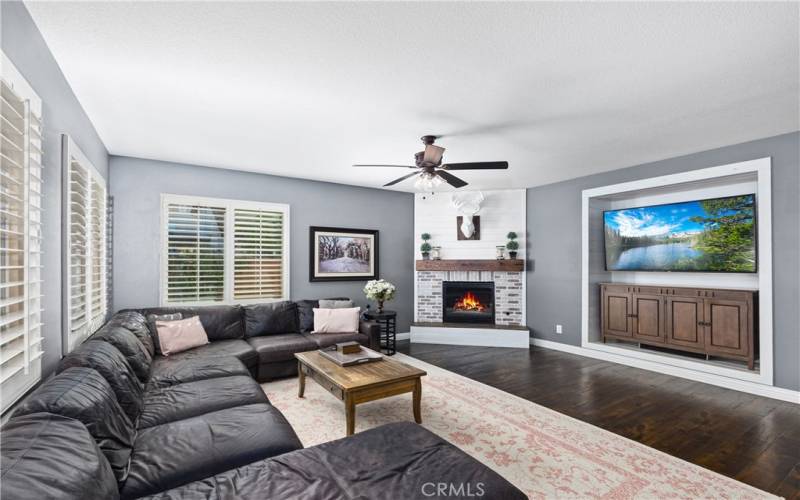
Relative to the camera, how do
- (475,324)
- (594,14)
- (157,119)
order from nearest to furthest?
(594,14) → (157,119) → (475,324)

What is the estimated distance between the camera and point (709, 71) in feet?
7.91

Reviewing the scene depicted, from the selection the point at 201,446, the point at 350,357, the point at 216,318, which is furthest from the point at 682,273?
the point at 216,318

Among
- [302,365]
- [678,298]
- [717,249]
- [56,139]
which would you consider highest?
[56,139]

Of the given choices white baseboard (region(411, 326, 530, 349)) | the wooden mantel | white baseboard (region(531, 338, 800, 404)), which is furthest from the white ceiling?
white baseboard (region(411, 326, 530, 349))

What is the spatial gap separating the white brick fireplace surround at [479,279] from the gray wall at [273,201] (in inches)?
8.5

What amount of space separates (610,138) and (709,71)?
129 cm

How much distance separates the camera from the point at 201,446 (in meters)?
1.79

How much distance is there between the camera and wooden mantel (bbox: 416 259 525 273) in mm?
6059

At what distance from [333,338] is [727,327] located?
4.45 meters

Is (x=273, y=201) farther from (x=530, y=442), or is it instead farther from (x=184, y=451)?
(x=530, y=442)

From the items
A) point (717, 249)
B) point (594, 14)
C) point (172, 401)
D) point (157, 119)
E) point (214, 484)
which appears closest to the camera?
point (214, 484)

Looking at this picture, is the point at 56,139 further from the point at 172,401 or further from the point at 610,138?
the point at 610,138

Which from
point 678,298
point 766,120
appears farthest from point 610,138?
point 678,298

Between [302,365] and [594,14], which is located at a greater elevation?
[594,14]
